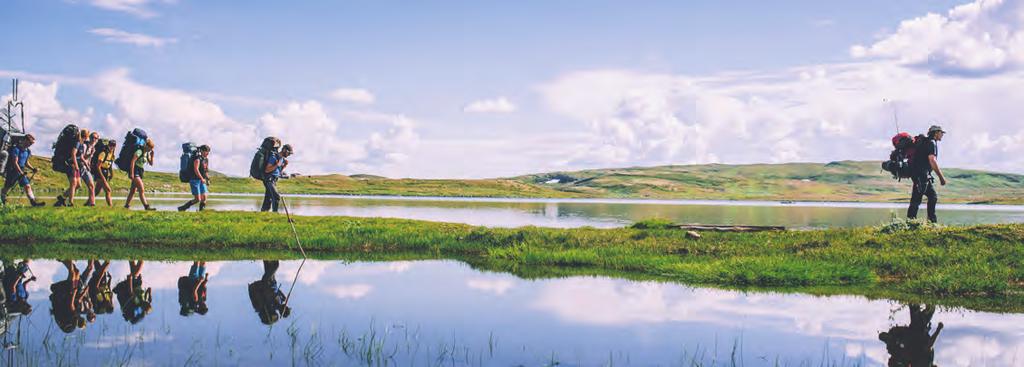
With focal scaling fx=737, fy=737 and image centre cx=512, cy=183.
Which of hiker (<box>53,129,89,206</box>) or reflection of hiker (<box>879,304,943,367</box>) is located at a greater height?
hiker (<box>53,129,89,206</box>)

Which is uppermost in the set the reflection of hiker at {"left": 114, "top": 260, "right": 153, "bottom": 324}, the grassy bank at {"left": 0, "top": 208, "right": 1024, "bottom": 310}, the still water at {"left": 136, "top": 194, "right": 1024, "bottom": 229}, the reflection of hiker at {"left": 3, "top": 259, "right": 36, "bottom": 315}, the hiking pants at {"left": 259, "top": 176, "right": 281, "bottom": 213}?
A: the hiking pants at {"left": 259, "top": 176, "right": 281, "bottom": 213}

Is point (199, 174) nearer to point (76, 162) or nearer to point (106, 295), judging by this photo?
point (76, 162)

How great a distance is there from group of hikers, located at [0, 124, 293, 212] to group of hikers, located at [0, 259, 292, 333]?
35.7 ft

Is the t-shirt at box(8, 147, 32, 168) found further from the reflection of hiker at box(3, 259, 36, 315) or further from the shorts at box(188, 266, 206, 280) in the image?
the shorts at box(188, 266, 206, 280)

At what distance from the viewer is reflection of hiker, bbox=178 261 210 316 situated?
13.7 m

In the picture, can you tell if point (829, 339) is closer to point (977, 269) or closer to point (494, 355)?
point (494, 355)

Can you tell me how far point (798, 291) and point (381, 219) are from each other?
18.1 metres

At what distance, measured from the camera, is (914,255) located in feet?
65.7

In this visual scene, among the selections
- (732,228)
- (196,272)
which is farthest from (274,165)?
(732,228)

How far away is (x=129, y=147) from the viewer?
30.5 m

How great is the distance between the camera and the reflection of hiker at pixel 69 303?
1214 centimetres

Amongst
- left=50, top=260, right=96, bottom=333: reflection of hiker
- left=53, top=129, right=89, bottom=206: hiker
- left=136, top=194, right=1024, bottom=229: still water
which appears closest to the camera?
left=50, top=260, right=96, bottom=333: reflection of hiker

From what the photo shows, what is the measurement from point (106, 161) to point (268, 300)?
21.6 metres

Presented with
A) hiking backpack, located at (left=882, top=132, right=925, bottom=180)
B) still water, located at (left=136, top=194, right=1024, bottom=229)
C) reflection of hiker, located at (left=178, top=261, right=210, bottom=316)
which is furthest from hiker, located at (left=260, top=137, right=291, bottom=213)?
hiking backpack, located at (left=882, top=132, right=925, bottom=180)
